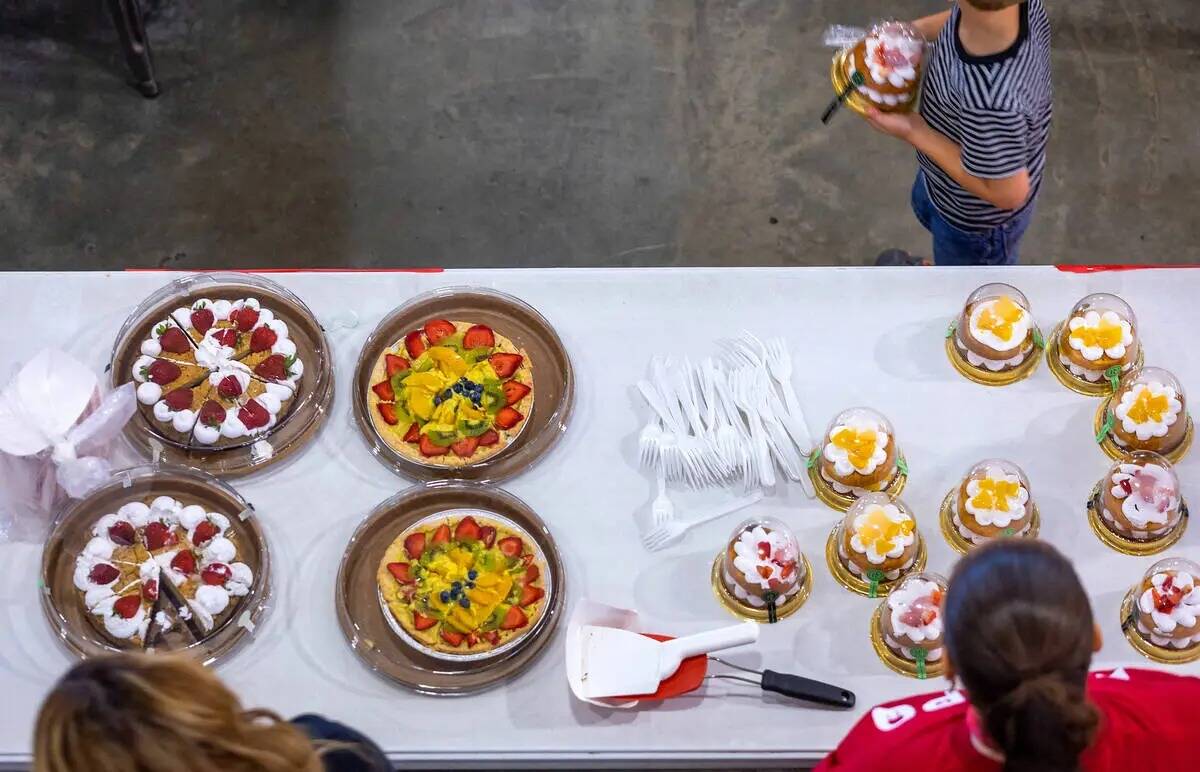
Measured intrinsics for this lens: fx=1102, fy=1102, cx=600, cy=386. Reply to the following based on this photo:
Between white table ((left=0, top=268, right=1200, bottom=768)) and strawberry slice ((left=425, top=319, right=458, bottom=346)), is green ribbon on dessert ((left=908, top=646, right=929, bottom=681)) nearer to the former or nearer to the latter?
white table ((left=0, top=268, right=1200, bottom=768))

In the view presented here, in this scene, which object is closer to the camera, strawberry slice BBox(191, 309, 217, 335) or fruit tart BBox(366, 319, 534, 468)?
fruit tart BBox(366, 319, 534, 468)

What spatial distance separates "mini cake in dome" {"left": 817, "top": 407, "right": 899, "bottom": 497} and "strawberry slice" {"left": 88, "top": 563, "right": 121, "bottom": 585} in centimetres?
135

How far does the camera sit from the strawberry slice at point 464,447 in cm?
215

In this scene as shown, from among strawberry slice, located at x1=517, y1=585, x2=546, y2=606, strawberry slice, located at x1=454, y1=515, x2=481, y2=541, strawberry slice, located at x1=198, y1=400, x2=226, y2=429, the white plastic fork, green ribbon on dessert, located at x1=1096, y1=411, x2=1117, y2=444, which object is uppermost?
strawberry slice, located at x1=198, y1=400, x2=226, y2=429

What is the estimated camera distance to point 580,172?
3.86 metres

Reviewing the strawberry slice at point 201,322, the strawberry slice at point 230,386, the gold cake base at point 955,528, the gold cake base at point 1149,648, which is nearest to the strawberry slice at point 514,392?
the strawberry slice at point 230,386

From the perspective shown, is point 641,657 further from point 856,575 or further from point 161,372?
point 161,372

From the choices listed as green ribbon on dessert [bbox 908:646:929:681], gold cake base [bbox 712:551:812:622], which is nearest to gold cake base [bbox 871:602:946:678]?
green ribbon on dessert [bbox 908:646:929:681]

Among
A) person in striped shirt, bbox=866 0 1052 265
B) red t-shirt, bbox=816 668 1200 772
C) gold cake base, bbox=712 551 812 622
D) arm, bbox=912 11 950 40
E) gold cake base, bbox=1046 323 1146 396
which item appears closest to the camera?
red t-shirt, bbox=816 668 1200 772

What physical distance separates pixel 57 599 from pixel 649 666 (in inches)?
43.0

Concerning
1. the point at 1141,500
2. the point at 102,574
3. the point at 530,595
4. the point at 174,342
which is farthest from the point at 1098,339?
the point at 102,574

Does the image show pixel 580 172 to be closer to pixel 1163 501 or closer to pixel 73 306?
pixel 73 306

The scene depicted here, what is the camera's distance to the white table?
1.95 m

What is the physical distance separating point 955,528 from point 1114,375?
0.48 m
